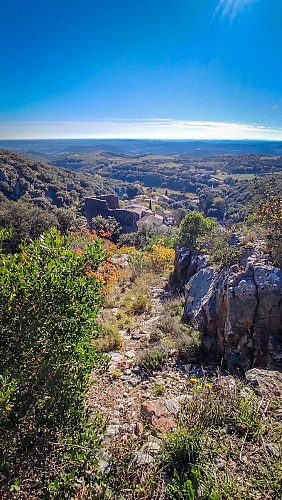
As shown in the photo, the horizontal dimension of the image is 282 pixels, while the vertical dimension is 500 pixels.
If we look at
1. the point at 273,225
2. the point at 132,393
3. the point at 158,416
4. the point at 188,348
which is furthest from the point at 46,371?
the point at 273,225

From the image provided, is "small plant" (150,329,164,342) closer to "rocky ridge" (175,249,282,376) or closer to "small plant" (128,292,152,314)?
"rocky ridge" (175,249,282,376)

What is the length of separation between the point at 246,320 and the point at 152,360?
1.89 meters

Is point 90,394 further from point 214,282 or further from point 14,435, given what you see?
point 214,282

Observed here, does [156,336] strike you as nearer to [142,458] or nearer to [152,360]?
[152,360]

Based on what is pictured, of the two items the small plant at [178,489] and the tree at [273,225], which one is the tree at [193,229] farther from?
the small plant at [178,489]

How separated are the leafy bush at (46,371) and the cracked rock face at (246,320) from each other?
2664 millimetres

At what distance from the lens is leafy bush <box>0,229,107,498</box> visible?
86.8 inches

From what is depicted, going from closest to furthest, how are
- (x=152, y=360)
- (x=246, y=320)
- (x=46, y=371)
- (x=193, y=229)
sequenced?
1. (x=46, y=371)
2. (x=246, y=320)
3. (x=152, y=360)
4. (x=193, y=229)

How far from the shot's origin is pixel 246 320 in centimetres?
480

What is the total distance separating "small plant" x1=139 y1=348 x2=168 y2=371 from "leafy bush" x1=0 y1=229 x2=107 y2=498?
2.55 metres

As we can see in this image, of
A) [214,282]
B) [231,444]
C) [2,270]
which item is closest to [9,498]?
[2,270]

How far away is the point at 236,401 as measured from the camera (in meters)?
3.09

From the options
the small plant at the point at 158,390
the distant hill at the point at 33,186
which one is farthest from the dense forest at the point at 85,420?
the distant hill at the point at 33,186

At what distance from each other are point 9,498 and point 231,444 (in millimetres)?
1974
